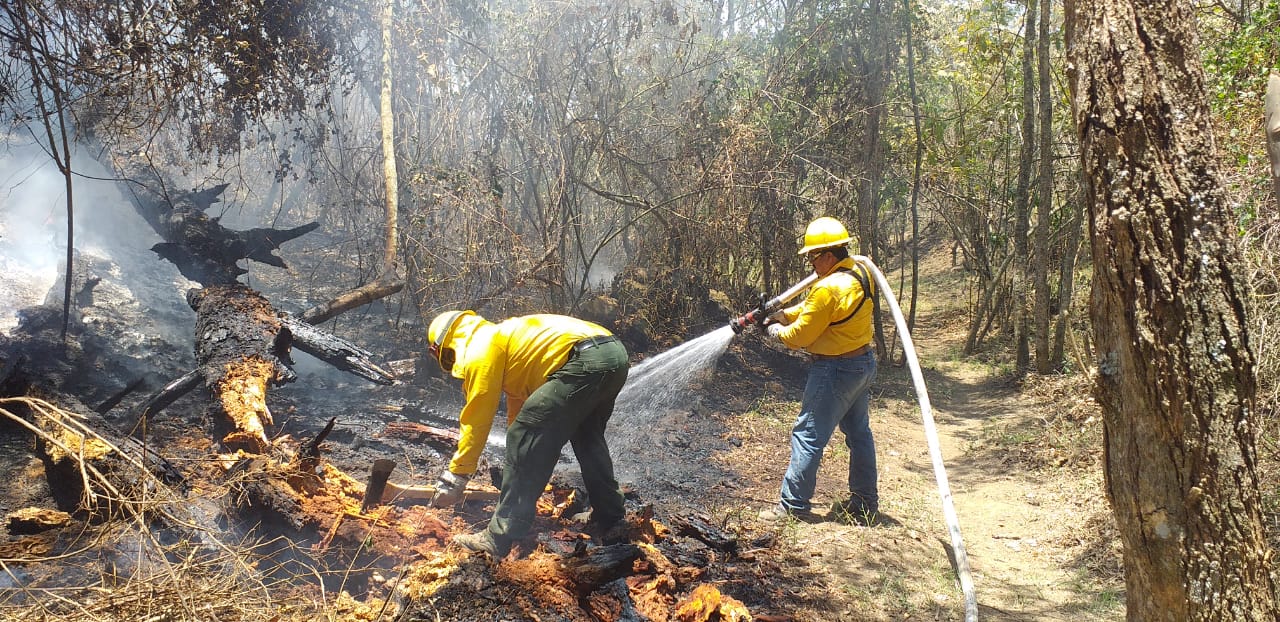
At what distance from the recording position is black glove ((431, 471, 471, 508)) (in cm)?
396

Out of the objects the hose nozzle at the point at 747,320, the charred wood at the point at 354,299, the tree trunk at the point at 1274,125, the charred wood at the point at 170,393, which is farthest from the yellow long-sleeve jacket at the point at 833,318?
the charred wood at the point at 354,299

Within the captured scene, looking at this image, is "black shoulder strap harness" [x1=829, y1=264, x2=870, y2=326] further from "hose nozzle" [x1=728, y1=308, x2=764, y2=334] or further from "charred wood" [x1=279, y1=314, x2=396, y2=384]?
"charred wood" [x1=279, y1=314, x2=396, y2=384]

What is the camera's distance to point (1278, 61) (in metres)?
5.46

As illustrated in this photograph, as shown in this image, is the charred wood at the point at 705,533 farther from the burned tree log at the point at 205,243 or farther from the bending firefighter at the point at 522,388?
the burned tree log at the point at 205,243

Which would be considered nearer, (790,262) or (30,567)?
(30,567)

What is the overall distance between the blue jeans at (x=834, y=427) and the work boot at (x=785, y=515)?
0.07 ft

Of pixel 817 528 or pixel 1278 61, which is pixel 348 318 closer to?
pixel 817 528

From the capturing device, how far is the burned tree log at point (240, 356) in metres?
5.18

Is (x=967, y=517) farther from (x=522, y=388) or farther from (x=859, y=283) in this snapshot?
(x=522, y=388)

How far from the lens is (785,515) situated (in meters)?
5.12

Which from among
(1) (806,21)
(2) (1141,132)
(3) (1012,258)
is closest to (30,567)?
(2) (1141,132)

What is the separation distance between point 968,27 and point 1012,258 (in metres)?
3.52

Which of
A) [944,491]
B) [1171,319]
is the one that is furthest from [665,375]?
[1171,319]

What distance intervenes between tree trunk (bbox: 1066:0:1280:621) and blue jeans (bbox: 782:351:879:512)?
8.02 ft
